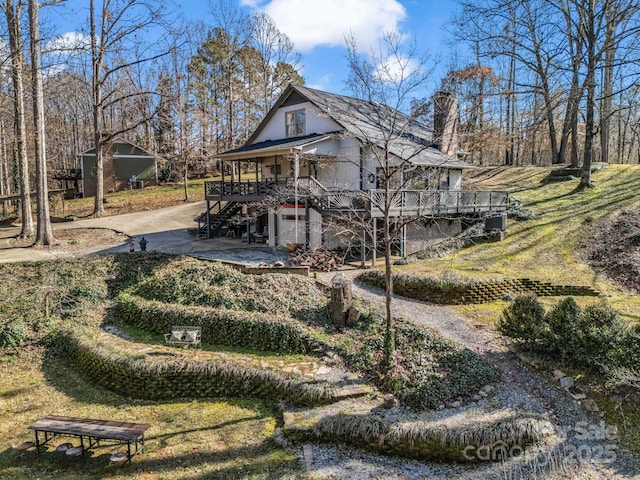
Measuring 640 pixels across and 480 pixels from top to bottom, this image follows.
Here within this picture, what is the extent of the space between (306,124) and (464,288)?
1299 cm

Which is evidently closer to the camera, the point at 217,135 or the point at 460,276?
the point at 460,276

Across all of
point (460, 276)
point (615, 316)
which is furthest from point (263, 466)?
point (460, 276)

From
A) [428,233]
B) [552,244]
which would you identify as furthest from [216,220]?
[552,244]

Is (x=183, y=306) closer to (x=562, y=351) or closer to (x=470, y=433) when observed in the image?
(x=470, y=433)

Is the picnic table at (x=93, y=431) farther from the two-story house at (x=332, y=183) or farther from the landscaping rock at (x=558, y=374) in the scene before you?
the two-story house at (x=332, y=183)

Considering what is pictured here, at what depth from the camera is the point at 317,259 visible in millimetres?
15812

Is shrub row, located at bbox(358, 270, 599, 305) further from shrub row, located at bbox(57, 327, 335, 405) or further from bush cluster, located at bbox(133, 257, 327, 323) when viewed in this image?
shrub row, located at bbox(57, 327, 335, 405)

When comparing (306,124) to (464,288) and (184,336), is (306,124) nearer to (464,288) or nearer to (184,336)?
(464,288)

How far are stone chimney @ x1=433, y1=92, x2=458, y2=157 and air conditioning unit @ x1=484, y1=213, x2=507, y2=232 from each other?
6.07 m

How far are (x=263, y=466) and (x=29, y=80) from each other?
732 inches

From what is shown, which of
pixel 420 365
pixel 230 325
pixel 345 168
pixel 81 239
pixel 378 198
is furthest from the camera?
pixel 81 239

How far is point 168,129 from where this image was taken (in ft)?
131

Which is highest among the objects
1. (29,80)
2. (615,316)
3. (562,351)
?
(29,80)

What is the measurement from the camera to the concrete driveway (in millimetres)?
16922
